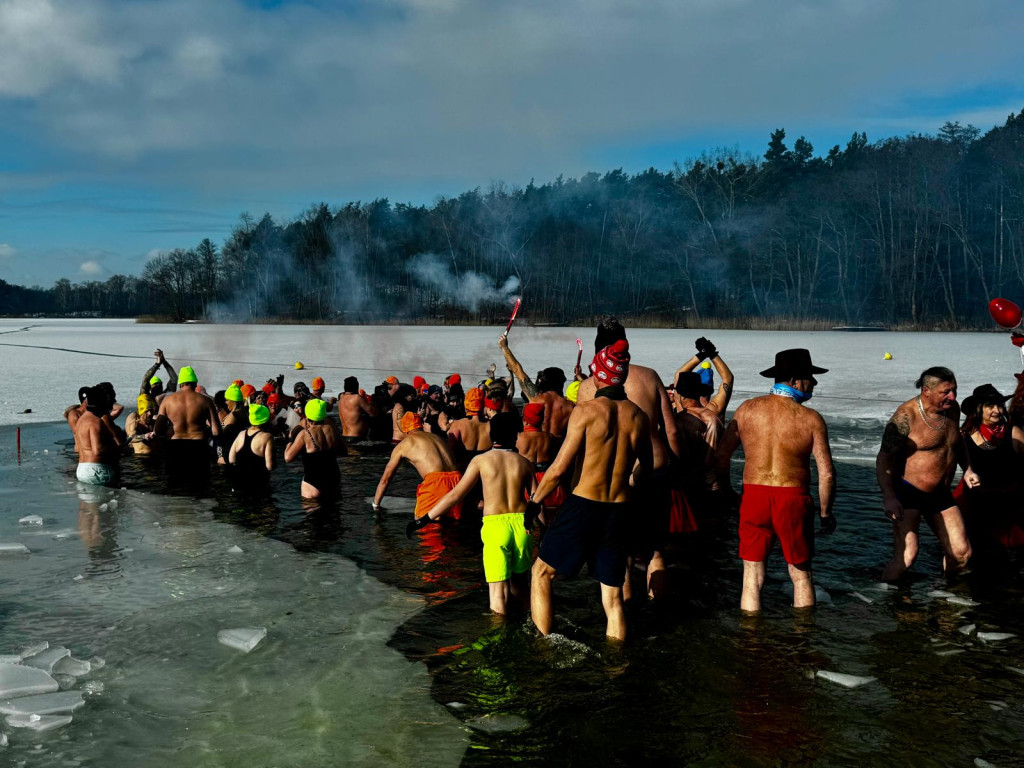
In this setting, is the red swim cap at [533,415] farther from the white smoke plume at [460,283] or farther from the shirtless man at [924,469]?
the white smoke plume at [460,283]

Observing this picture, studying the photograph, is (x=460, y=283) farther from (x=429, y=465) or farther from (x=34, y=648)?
(x=34, y=648)

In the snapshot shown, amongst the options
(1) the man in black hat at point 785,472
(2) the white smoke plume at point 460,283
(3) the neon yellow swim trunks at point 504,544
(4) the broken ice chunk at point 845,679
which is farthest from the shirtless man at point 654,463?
(2) the white smoke plume at point 460,283

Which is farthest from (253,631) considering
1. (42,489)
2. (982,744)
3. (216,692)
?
(42,489)

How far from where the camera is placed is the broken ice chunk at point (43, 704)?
13.7 ft

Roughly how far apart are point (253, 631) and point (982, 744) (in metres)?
3.79

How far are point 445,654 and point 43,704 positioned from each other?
6.46 feet

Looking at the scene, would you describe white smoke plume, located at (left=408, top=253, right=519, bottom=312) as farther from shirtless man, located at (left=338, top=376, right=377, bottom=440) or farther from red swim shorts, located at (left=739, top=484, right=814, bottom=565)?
red swim shorts, located at (left=739, top=484, right=814, bottom=565)

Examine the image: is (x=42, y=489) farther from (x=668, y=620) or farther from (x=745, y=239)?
(x=745, y=239)

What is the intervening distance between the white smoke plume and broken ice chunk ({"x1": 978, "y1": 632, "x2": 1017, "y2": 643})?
1921 inches

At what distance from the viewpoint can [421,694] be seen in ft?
14.4

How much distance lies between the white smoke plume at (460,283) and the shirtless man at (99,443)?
44406 millimetres

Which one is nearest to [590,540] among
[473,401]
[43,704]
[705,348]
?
[705,348]

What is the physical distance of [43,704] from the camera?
423 centimetres

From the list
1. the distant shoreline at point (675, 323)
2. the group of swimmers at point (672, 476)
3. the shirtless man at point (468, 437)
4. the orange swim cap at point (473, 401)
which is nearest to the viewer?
the group of swimmers at point (672, 476)
